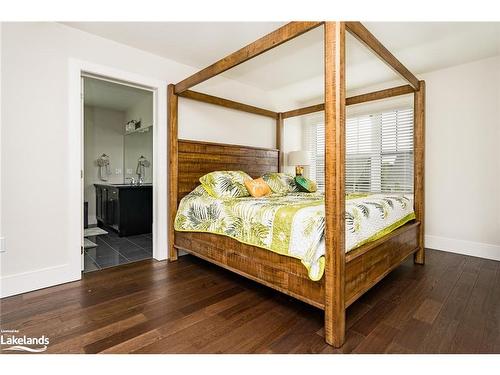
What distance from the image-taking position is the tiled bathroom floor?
10.1 ft

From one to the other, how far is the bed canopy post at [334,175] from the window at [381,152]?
2.88m

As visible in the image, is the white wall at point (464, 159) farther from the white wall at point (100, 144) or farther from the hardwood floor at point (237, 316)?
the white wall at point (100, 144)

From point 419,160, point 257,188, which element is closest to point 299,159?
point 257,188

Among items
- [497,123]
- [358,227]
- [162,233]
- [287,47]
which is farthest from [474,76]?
[162,233]

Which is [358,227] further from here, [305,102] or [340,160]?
[305,102]

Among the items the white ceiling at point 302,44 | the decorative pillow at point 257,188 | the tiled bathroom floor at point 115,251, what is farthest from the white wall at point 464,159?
the tiled bathroom floor at point 115,251

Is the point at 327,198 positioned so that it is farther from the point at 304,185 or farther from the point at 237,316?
the point at 304,185

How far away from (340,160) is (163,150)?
7.43 feet

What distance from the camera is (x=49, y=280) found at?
2.44 metres

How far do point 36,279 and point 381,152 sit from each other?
448 cm

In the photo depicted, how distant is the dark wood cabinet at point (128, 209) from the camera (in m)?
4.29

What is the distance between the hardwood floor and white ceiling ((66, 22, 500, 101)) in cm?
235

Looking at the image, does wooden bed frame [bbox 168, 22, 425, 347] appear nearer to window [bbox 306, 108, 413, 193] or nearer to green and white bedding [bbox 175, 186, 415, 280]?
green and white bedding [bbox 175, 186, 415, 280]

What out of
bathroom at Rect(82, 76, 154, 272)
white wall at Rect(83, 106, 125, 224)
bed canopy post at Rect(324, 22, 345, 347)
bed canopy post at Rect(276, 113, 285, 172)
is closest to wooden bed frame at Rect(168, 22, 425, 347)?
bed canopy post at Rect(324, 22, 345, 347)
